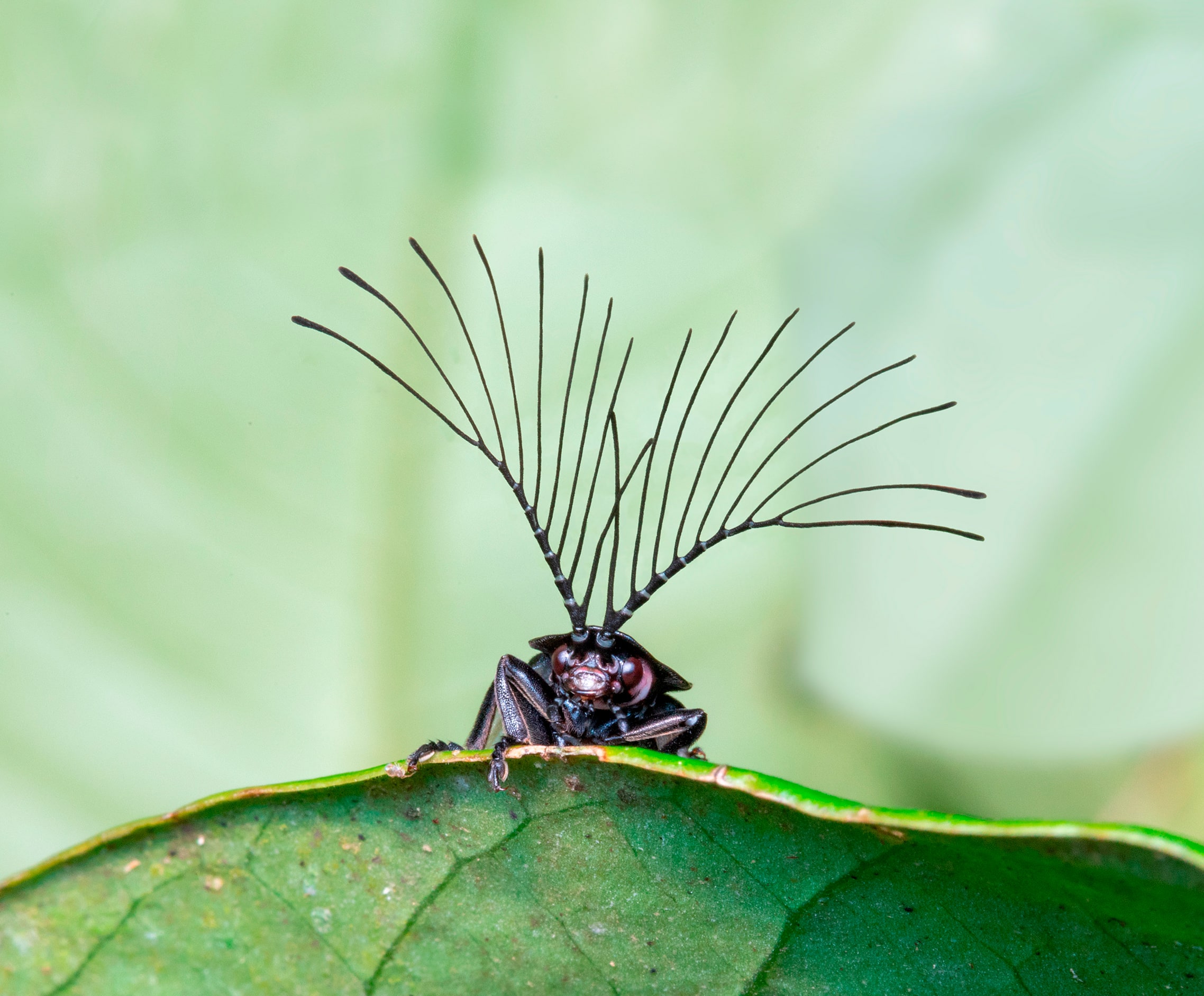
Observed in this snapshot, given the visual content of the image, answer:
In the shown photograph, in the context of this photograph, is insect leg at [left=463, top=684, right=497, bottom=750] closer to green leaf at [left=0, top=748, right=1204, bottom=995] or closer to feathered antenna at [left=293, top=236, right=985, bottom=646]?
feathered antenna at [left=293, top=236, right=985, bottom=646]

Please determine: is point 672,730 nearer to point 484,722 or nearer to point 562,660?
point 562,660

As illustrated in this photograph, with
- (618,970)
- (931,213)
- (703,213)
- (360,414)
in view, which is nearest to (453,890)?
(618,970)

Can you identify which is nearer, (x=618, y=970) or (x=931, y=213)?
(x=618, y=970)

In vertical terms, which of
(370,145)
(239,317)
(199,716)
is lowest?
(199,716)

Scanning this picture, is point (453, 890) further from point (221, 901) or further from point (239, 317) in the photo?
point (239, 317)

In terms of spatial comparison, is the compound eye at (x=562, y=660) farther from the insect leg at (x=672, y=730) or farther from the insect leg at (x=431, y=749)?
the insect leg at (x=431, y=749)

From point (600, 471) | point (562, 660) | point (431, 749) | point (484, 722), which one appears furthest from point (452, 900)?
point (600, 471)
